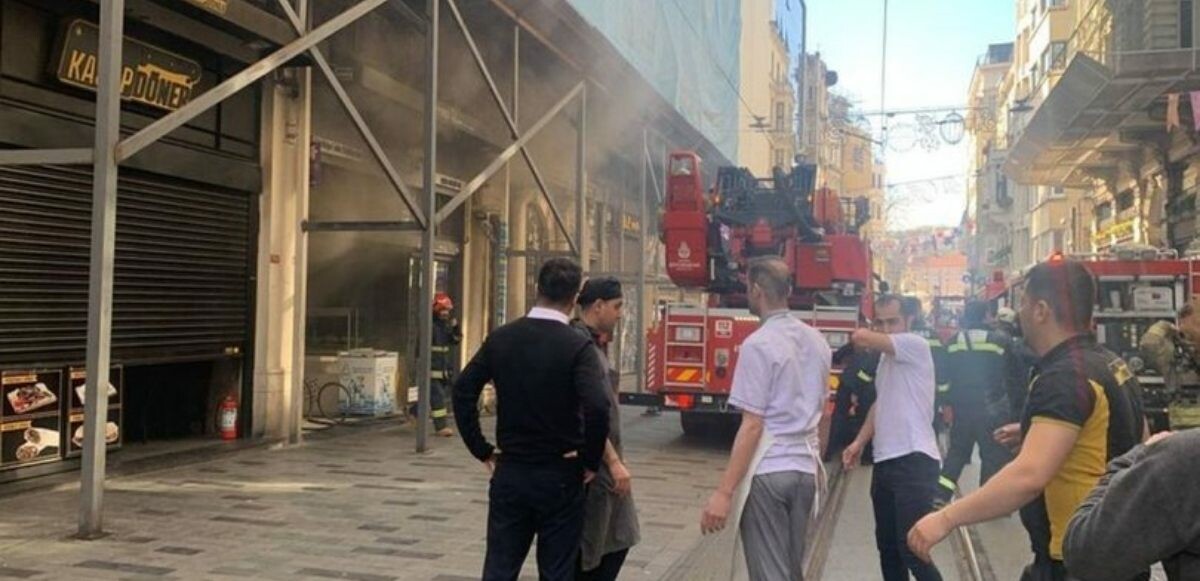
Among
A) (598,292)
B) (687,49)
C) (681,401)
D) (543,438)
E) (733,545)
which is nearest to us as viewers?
(543,438)

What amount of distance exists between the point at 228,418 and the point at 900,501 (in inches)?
274

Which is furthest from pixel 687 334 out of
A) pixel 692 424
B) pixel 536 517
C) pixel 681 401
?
pixel 536 517

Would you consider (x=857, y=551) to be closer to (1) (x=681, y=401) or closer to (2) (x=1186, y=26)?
(1) (x=681, y=401)

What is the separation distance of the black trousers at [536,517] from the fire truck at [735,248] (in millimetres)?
6915

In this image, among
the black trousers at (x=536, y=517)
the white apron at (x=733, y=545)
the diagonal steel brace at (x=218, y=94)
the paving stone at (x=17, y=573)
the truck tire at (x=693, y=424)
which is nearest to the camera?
the black trousers at (x=536, y=517)

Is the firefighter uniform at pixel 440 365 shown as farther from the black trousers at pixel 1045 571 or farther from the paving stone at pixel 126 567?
the black trousers at pixel 1045 571

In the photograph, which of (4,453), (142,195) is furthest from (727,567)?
(142,195)

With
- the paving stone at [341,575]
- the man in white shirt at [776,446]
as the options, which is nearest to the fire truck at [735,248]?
the paving stone at [341,575]

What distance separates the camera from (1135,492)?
1612mm

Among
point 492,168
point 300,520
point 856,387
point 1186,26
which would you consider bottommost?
point 300,520

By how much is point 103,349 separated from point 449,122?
739cm

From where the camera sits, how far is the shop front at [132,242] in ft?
23.1

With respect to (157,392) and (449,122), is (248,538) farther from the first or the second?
(449,122)

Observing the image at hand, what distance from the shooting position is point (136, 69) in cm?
796
